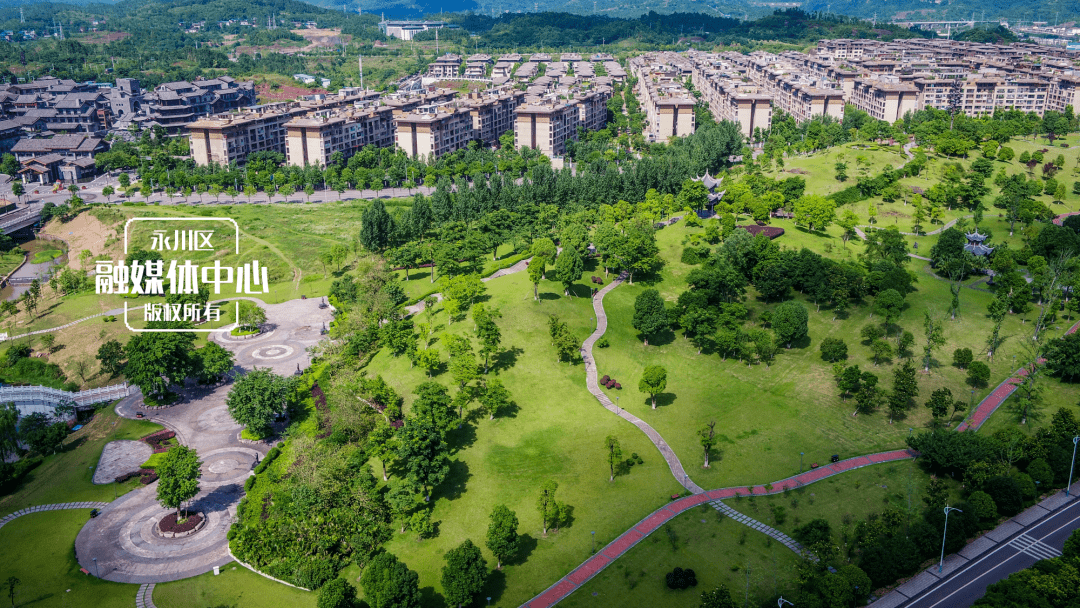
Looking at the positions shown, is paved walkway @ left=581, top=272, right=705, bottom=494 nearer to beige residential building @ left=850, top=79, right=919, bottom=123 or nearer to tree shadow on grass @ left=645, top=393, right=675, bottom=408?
tree shadow on grass @ left=645, top=393, right=675, bottom=408

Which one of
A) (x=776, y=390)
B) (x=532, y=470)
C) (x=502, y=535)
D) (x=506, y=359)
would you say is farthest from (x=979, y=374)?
(x=502, y=535)

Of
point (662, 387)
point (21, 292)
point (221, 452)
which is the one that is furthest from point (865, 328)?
point (21, 292)

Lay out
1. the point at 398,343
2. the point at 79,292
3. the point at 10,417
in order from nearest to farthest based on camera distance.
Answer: the point at 10,417
the point at 398,343
the point at 79,292

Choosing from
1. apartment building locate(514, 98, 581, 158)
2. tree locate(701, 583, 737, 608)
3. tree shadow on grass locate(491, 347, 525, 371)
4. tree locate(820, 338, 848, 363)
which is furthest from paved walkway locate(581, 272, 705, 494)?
apartment building locate(514, 98, 581, 158)

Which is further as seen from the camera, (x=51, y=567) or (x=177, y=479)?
(x=177, y=479)

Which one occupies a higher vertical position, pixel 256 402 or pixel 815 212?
pixel 815 212

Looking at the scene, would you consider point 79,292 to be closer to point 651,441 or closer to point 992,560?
point 651,441

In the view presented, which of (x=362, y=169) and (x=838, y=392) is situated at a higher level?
(x=362, y=169)

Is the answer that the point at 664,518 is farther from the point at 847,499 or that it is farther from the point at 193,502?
the point at 193,502

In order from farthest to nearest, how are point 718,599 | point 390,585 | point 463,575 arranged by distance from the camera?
point 463,575, point 390,585, point 718,599
